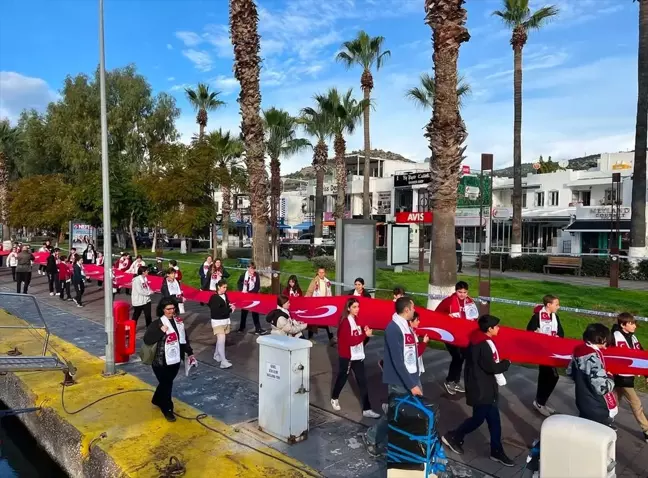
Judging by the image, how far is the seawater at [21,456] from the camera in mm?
6699

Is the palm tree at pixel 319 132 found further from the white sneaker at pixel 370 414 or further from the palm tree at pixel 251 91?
the white sneaker at pixel 370 414

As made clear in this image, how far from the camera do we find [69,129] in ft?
124

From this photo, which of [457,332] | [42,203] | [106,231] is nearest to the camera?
[457,332]

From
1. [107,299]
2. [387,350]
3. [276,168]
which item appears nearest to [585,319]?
[387,350]

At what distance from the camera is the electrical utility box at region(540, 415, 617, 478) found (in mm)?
3586

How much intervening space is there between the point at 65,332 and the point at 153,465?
8328 mm

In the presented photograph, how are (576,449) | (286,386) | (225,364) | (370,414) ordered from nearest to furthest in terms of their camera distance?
(576,449) → (286,386) → (370,414) → (225,364)

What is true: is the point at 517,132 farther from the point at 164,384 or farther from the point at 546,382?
the point at 164,384

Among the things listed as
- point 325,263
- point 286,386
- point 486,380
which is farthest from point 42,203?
point 486,380

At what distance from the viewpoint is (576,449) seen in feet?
12.0

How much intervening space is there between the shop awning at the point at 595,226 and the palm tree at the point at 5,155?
129ft

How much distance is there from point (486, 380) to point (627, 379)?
1.92 meters

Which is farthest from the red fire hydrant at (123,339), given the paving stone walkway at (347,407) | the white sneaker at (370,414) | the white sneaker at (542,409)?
the white sneaker at (542,409)

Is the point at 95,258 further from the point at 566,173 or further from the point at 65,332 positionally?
the point at 566,173
